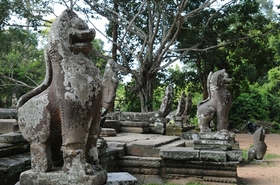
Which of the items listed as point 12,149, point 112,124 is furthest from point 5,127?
point 112,124

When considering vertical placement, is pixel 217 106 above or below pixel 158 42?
below

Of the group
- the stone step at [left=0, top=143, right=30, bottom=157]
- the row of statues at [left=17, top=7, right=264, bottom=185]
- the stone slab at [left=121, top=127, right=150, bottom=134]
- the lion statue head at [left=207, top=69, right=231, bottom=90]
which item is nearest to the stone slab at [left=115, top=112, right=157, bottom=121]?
the stone slab at [left=121, top=127, right=150, bottom=134]

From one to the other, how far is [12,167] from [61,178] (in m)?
1.22

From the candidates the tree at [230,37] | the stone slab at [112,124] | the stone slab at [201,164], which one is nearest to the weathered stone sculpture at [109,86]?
the stone slab at [201,164]

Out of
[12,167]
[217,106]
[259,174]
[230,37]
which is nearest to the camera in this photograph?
[12,167]

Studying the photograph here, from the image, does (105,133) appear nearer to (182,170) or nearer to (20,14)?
(182,170)

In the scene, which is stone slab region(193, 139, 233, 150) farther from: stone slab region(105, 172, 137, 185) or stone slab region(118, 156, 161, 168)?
stone slab region(105, 172, 137, 185)

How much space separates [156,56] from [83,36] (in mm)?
13367

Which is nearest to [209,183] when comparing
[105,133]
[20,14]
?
[105,133]

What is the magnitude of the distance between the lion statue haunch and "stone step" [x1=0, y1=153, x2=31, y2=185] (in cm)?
370

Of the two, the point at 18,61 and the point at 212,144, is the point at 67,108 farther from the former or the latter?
the point at 18,61

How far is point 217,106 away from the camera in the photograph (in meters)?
7.06

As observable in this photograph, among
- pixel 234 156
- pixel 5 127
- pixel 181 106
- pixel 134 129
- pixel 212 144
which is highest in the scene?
pixel 181 106

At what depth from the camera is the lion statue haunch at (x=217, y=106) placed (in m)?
7.00
